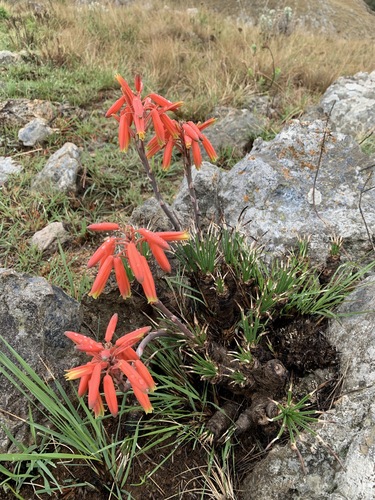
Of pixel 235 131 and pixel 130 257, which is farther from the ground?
pixel 130 257

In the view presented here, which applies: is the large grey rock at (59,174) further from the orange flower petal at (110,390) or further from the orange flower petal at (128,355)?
the orange flower petal at (110,390)

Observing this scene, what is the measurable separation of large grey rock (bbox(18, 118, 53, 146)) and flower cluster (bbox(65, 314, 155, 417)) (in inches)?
146

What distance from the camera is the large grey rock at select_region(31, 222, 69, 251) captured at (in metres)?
3.56

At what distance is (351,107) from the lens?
208 inches

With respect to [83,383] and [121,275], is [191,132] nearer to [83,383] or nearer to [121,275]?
[121,275]

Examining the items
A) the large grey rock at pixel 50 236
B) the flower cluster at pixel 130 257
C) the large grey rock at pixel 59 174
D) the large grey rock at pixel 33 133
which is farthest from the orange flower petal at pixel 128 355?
the large grey rock at pixel 33 133

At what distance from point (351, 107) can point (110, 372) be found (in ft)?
16.3

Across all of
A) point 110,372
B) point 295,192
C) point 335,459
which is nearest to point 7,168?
point 295,192

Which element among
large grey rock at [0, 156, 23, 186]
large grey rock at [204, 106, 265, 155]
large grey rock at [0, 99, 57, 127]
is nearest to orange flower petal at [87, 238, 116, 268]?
large grey rock at [0, 156, 23, 186]

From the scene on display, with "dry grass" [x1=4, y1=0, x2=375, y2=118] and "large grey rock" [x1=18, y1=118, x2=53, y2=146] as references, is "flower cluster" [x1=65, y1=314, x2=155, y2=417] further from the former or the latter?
"dry grass" [x1=4, y1=0, x2=375, y2=118]

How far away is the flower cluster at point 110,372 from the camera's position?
1521mm

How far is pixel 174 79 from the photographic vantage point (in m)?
6.43

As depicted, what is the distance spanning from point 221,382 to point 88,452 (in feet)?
2.40

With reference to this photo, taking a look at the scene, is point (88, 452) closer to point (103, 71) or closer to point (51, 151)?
point (51, 151)
